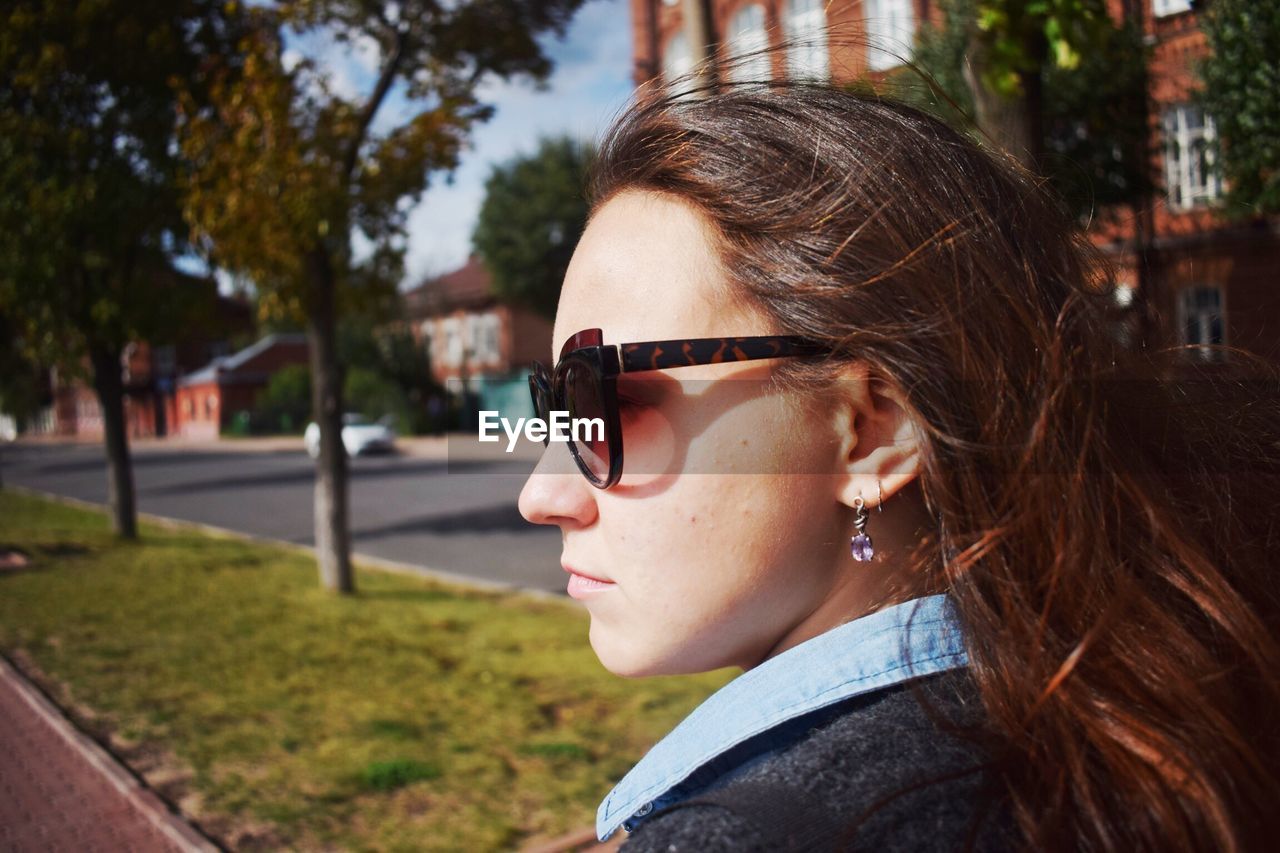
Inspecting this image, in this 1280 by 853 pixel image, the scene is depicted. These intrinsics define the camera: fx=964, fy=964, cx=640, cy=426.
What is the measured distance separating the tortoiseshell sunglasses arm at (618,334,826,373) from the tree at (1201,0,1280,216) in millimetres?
1360

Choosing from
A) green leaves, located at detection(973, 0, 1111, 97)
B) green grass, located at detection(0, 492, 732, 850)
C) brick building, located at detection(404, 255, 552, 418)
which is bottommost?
green grass, located at detection(0, 492, 732, 850)

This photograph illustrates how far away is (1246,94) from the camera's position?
97.7 inches

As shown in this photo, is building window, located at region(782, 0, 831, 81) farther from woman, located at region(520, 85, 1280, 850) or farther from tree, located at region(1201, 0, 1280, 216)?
tree, located at region(1201, 0, 1280, 216)

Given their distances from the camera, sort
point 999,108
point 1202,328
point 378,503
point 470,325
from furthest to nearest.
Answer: point 470,325
point 378,503
point 999,108
point 1202,328

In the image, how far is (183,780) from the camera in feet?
14.1

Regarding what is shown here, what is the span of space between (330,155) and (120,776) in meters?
4.79

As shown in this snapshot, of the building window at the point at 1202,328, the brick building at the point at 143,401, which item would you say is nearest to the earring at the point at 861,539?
the building window at the point at 1202,328

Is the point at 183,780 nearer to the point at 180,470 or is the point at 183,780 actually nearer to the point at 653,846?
the point at 653,846

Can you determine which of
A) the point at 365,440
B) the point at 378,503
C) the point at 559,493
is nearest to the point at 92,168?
the point at 378,503

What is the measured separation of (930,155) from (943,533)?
0.43 m

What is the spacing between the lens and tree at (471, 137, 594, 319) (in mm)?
33062

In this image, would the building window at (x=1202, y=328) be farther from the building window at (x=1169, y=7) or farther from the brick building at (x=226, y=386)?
the brick building at (x=226, y=386)
